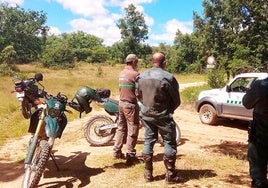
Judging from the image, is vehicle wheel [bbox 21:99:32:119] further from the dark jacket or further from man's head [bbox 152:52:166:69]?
man's head [bbox 152:52:166:69]

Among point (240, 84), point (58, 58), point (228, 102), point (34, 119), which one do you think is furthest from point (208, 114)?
point (58, 58)

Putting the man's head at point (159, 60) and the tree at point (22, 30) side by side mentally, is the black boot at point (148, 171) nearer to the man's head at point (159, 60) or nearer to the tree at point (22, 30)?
the man's head at point (159, 60)

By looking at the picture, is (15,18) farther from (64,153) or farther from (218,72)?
(64,153)

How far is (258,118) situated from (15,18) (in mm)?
64850

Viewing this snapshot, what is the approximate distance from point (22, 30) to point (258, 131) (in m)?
63.0

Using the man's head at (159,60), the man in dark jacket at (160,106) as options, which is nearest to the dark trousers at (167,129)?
the man in dark jacket at (160,106)

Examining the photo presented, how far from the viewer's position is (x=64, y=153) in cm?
778

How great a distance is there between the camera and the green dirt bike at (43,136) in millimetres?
5059

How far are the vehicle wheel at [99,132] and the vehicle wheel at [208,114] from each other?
4.44 meters

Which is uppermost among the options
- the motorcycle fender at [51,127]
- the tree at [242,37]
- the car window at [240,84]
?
the tree at [242,37]

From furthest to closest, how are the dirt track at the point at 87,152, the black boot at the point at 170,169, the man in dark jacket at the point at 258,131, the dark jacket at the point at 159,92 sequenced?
1. the dirt track at the point at 87,152
2. the black boot at the point at 170,169
3. the dark jacket at the point at 159,92
4. the man in dark jacket at the point at 258,131

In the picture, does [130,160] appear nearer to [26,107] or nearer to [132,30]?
[26,107]

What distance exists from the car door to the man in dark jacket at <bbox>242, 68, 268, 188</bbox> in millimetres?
5962

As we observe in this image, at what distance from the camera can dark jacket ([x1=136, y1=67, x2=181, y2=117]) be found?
5.34 m
